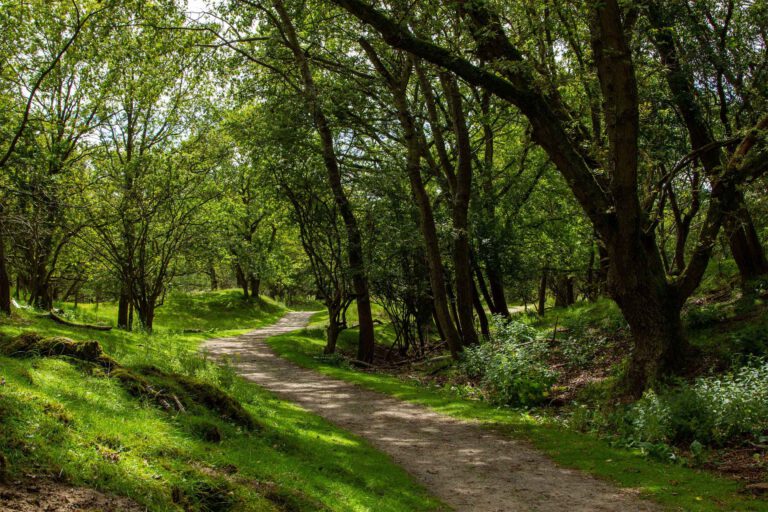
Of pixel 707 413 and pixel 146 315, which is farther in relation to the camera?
pixel 146 315

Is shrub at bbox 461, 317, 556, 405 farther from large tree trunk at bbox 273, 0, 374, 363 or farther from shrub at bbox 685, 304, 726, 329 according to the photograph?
large tree trunk at bbox 273, 0, 374, 363

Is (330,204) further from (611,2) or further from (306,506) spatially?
(306,506)

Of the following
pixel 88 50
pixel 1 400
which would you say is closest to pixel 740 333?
pixel 1 400

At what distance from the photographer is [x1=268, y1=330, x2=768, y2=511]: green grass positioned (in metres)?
6.39

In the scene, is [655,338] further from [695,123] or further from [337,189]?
[337,189]

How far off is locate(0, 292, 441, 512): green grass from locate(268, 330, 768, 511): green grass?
2802 millimetres

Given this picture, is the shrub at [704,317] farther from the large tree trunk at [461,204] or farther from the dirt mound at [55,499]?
the dirt mound at [55,499]

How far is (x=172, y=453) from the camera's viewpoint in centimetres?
520

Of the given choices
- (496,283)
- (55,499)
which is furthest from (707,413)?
(496,283)

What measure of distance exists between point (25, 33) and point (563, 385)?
17.7 meters

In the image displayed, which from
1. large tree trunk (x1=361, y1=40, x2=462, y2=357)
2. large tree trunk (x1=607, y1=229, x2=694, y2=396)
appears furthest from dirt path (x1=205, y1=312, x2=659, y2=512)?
large tree trunk (x1=361, y1=40, x2=462, y2=357)

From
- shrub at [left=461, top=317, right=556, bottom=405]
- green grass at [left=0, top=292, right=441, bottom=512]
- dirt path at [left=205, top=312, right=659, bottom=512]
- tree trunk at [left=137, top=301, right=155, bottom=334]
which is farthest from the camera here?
tree trunk at [left=137, top=301, right=155, bottom=334]

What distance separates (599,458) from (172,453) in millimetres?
6238

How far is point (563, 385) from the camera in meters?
13.0
